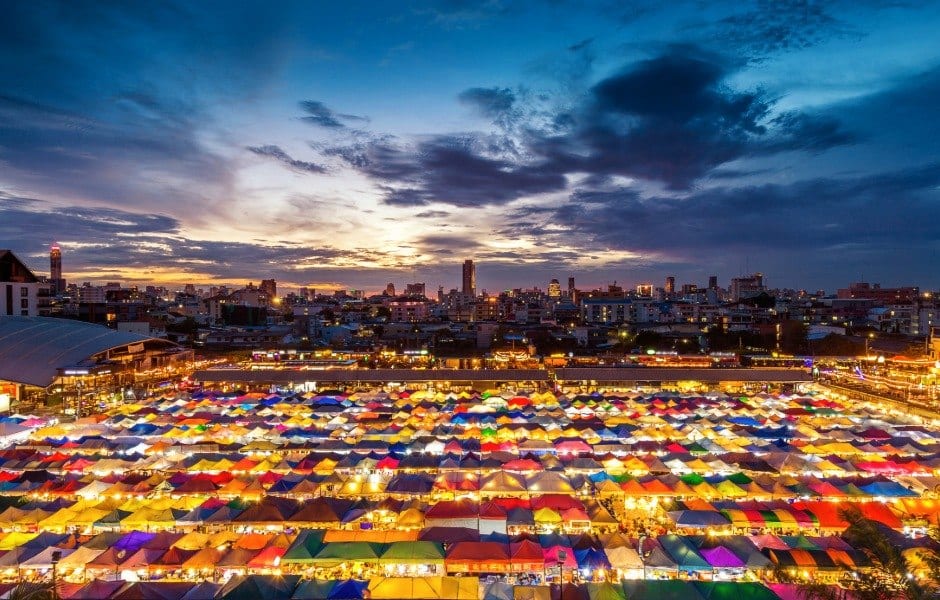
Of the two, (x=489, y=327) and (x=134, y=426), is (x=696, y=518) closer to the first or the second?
(x=134, y=426)

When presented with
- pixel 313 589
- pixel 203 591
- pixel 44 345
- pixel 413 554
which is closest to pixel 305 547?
pixel 313 589

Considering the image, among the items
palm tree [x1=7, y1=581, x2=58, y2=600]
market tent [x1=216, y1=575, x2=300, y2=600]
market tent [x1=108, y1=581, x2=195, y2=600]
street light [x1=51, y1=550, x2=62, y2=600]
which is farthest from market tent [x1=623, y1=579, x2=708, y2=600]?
street light [x1=51, y1=550, x2=62, y2=600]

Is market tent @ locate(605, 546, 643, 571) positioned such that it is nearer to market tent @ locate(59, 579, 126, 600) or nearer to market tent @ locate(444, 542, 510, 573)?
market tent @ locate(444, 542, 510, 573)

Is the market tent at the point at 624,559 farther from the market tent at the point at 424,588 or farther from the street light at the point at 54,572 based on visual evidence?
the street light at the point at 54,572

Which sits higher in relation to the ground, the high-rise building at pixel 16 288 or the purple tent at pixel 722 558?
the high-rise building at pixel 16 288

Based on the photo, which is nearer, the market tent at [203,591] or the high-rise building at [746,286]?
the market tent at [203,591]

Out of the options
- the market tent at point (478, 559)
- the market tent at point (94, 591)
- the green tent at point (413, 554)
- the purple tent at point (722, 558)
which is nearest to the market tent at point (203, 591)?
the market tent at point (94, 591)
